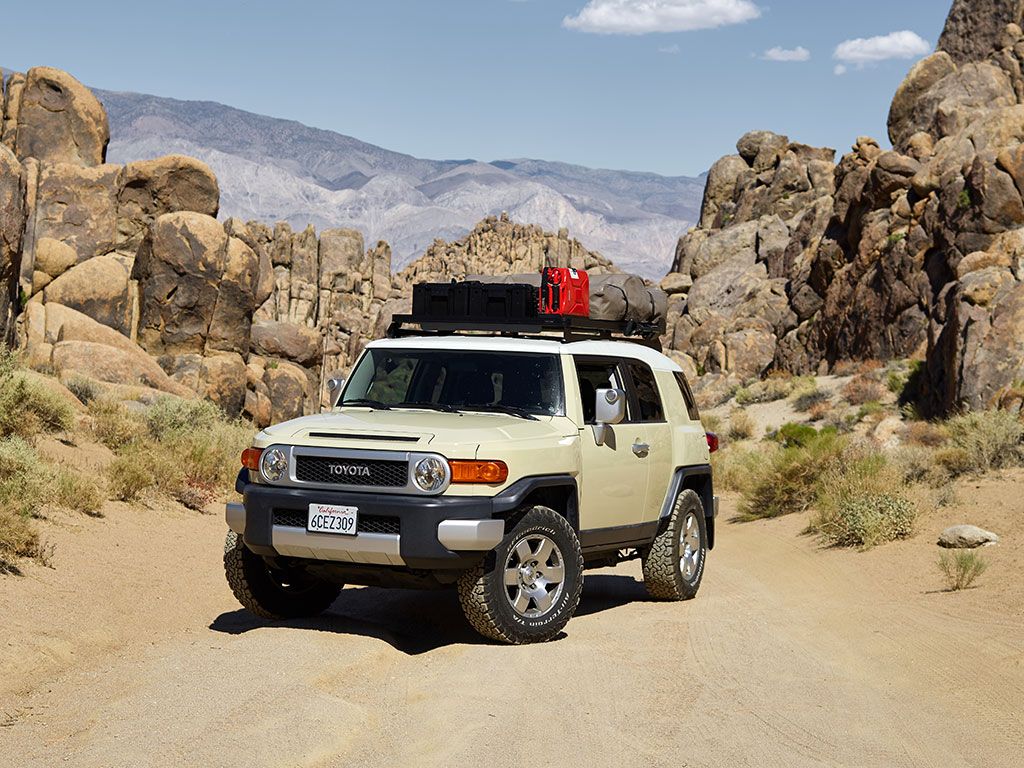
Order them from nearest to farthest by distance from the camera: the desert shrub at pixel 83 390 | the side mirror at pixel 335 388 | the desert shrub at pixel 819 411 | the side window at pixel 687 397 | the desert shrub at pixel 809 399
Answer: the side mirror at pixel 335 388
the side window at pixel 687 397
the desert shrub at pixel 83 390
the desert shrub at pixel 819 411
the desert shrub at pixel 809 399

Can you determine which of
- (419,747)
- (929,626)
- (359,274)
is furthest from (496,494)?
(359,274)

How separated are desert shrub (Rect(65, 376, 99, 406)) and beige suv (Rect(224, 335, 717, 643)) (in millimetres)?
11737

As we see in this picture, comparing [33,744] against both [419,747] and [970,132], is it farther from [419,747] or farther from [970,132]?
[970,132]

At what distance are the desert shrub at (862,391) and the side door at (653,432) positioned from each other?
80.3ft

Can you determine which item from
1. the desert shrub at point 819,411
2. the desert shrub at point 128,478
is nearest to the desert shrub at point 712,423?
the desert shrub at point 819,411

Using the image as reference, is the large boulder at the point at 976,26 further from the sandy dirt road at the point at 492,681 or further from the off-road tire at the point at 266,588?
the off-road tire at the point at 266,588

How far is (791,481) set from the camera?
63.5 ft

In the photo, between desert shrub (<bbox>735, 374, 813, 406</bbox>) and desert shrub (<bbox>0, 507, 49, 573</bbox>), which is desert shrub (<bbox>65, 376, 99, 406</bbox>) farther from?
desert shrub (<bbox>735, 374, 813, 406</bbox>)

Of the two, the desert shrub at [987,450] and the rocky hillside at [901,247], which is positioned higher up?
the rocky hillside at [901,247]

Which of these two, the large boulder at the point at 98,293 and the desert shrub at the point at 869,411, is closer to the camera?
the large boulder at the point at 98,293

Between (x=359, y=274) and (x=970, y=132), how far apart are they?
382 feet

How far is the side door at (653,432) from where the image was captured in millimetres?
10172

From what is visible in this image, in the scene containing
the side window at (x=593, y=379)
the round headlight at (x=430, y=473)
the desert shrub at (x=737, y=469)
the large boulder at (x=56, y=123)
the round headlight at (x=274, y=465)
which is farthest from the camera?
the large boulder at (x=56, y=123)

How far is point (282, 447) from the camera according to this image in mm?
8305
